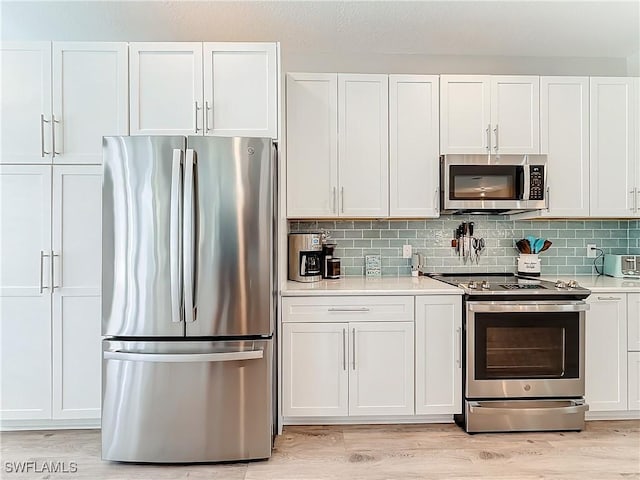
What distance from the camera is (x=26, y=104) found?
2520 mm

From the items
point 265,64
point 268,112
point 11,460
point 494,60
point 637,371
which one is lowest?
point 11,460

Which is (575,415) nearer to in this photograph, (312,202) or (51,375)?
(312,202)

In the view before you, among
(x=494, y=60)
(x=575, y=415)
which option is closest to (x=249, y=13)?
(x=494, y=60)

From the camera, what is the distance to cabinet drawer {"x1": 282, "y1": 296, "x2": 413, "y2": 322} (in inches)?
103

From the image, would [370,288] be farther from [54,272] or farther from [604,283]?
[54,272]

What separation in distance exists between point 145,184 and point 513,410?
2.50 metres

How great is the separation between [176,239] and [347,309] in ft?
3.58

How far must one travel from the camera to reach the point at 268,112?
99.4 inches

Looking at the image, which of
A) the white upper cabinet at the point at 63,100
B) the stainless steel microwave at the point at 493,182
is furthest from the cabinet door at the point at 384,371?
the white upper cabinet at the point at 63,100

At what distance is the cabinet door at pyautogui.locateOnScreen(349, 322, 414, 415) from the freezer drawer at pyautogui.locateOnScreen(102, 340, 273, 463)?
0.70m

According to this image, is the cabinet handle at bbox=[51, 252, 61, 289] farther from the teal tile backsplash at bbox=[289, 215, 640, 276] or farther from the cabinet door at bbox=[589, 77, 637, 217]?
the cabinet door at bbox=[589, 77, 637, 217]

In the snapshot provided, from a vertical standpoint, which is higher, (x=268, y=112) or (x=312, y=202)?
(x=268, y=112)

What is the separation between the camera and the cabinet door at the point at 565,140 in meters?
3.00

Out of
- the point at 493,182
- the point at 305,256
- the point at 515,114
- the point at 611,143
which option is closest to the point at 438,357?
the point at 305,256
